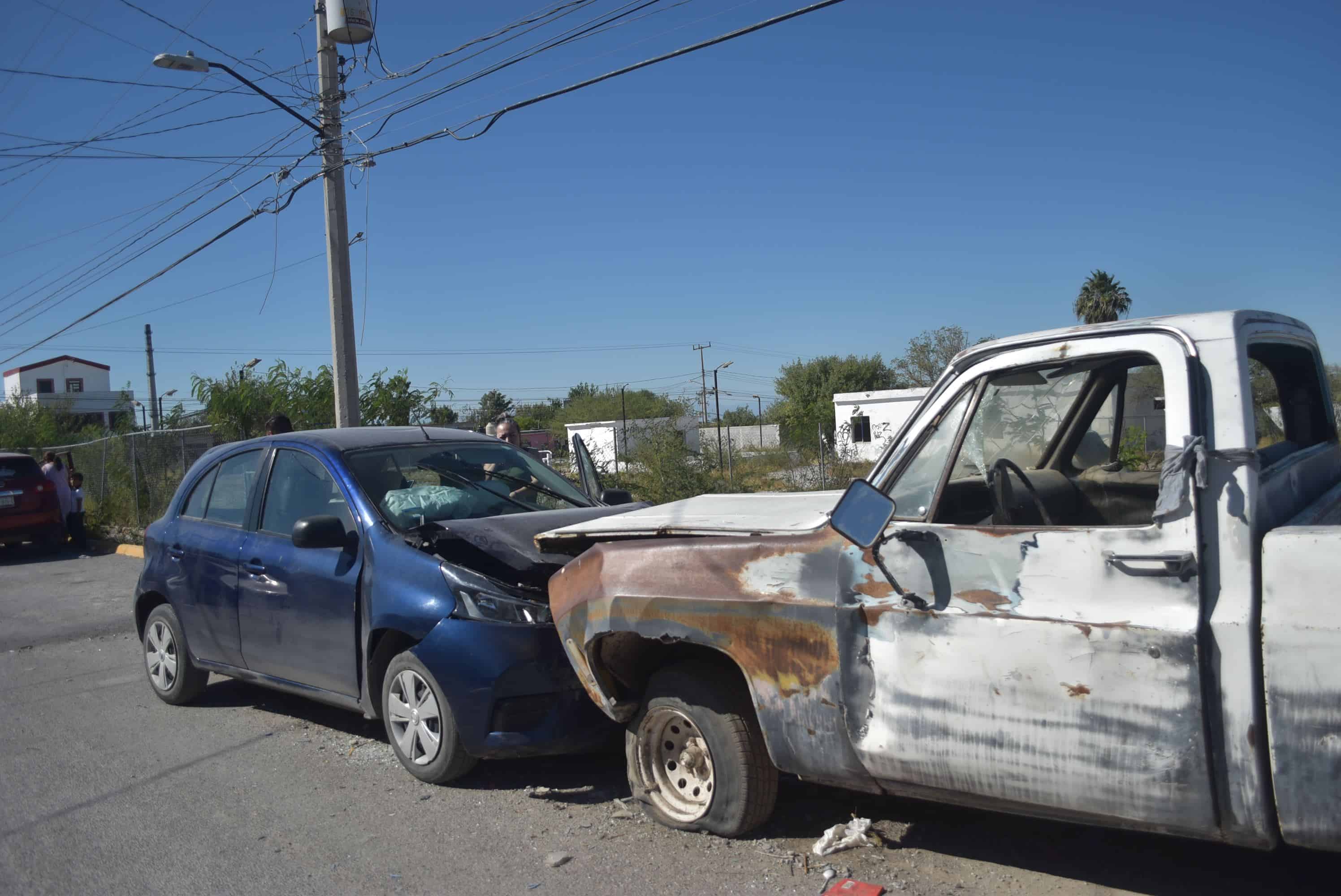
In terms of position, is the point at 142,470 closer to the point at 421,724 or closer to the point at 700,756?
the point at 421,724

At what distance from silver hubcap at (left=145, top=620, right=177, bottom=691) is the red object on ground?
4889 millimetres

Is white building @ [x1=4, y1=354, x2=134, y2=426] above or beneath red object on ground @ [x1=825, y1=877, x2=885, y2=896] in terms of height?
above

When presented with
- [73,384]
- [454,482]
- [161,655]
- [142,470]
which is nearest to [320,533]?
[454,482]

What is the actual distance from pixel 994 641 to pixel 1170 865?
1.34m

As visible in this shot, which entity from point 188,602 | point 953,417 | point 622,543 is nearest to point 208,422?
point 188,602

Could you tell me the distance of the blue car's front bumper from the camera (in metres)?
4.67

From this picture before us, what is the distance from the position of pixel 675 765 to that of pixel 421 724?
140 cm

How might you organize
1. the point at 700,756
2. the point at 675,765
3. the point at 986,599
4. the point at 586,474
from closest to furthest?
the point at 986,599
the point at 700,756
the point at 675,765
the point at 586,474

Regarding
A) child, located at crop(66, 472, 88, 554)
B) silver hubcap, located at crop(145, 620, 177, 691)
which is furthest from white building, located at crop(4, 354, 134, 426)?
silver hubcap, located at crop(145, 620, 177, 691)

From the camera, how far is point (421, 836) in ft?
14.6

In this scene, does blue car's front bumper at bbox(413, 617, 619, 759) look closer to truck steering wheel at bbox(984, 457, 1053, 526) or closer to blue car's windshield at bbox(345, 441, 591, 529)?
blue car's windshield at bbox(345, 441, 591, 529)

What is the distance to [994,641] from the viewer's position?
321 centimetres

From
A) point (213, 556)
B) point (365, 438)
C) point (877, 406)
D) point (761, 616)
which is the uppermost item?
point (877, 406)

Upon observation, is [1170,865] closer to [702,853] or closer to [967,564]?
[967,564]
